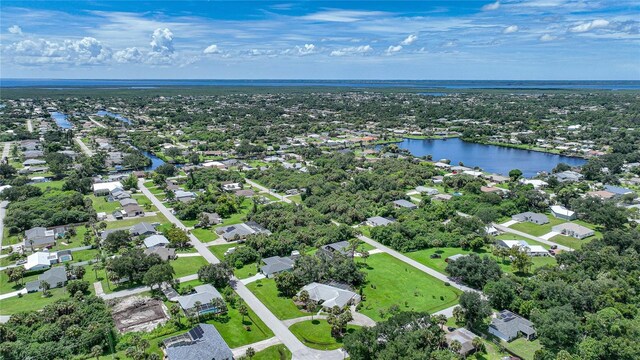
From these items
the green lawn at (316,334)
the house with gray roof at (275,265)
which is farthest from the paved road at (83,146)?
the green lawn at (316,334)

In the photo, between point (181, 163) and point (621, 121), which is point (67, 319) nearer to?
point (181, 163)

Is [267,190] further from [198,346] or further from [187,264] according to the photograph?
[198,346]

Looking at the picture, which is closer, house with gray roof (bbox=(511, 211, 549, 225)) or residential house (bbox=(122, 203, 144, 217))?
house with gray roof (bbox=(511, 211, 549, 225))

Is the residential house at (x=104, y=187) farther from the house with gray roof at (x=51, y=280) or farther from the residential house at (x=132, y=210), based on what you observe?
the house with gray roof at (x=51, y=280)

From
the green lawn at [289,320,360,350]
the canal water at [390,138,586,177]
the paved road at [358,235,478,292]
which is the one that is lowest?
the green lawn at [289,320,360,350]

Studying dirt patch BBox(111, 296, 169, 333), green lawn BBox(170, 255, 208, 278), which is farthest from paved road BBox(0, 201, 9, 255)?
dirt patch BBox(111, 296, 169, 333)

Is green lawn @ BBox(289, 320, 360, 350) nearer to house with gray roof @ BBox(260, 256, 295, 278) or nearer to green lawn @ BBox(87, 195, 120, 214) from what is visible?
house with gray roof @ BBox(260, 256, 295, 278)
